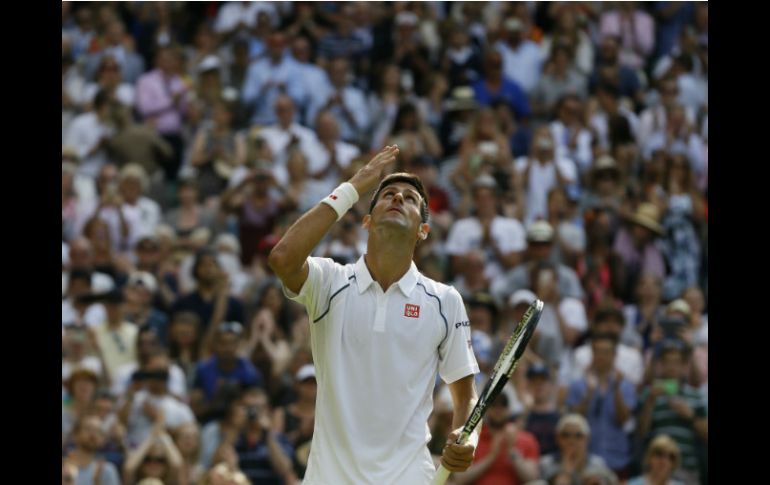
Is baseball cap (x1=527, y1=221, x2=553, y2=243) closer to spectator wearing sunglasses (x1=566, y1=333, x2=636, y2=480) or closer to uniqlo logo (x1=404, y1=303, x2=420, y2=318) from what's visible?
spectator wearing sunglasses (x1=566, y1=333, x2=636, y2=480)

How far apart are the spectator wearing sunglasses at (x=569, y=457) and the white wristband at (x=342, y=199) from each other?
5.36 metres

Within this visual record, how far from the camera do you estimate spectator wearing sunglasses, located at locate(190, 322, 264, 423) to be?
13.1 meters

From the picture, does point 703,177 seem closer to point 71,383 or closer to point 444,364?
point 71,383

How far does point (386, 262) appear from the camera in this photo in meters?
7.68

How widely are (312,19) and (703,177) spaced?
4.94 m

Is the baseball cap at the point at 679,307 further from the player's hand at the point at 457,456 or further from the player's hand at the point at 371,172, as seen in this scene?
the player's hand at the point at 457,456

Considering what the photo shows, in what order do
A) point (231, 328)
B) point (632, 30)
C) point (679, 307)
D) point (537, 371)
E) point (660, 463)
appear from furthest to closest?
point (632, 30) < point (679, 307) < point (231, 328) < point (537, 371) < point (660, 463)

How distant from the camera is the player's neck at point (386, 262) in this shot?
302 inches

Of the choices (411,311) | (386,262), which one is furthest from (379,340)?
(386,262)

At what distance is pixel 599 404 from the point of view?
13.1m

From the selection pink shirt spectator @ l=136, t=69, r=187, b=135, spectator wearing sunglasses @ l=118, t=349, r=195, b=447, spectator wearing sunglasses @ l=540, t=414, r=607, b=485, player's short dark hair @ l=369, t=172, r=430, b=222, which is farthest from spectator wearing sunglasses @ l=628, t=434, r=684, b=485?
pink shirt spectator @ l=136, t=69, r=187, b=135

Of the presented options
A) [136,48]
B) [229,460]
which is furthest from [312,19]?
[229,460]

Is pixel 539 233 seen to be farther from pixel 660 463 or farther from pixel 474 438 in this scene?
pixel 474 438

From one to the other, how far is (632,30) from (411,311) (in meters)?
11.4
